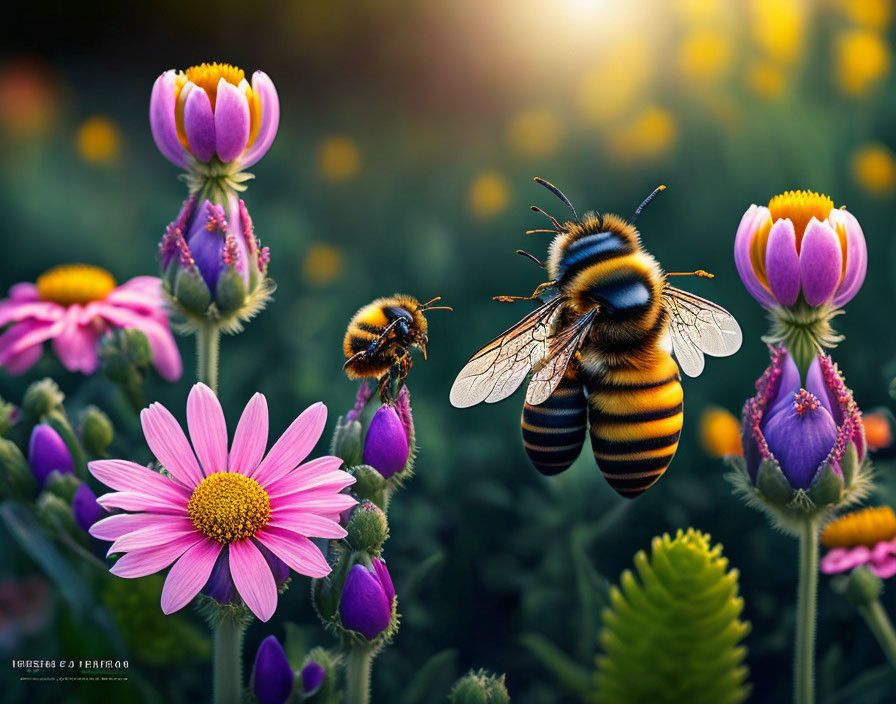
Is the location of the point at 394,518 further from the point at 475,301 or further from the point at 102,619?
the point at 475,301

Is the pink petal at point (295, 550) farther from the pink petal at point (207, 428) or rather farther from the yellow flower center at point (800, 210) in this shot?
the yellow flower center at point (800, 210)

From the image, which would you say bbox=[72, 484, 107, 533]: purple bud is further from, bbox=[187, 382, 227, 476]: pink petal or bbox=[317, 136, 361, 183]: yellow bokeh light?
bbox=[317, 136, 361, 183]: yellow bokeh light

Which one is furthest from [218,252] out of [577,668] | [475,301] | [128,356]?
[475,301]

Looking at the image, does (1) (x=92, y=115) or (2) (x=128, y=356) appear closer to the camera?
(2) (x=128, y=356)

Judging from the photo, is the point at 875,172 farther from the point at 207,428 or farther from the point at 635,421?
the point at 207,428

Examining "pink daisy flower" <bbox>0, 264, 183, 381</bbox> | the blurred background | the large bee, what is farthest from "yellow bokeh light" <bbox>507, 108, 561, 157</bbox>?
the large bee

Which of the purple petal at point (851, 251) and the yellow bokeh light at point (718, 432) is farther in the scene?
the yellow bokeh light at point (718, 432)

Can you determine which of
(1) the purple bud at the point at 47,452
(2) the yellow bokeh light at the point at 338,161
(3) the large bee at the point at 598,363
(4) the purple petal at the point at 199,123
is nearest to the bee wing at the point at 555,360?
(3) the large bee at the point at 598,363
